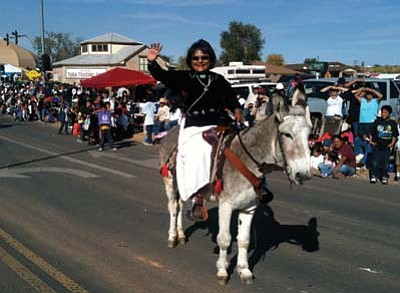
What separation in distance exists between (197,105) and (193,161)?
58cm

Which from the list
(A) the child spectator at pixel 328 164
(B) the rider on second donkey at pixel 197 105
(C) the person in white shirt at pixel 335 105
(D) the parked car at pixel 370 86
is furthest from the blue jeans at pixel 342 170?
(B) the rider on second donkey at pixel 197 105

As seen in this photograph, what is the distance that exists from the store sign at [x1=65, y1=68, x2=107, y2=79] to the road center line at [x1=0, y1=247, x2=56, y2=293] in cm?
5592

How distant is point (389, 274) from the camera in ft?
19.1

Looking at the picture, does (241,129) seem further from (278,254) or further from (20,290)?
(20,290)

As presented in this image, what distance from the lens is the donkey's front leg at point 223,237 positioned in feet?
16.6

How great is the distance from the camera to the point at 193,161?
17.4 ft

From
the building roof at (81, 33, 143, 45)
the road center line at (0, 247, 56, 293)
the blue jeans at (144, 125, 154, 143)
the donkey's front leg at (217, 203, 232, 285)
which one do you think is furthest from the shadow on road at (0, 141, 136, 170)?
the building roof at (81, 33, 143, 45)

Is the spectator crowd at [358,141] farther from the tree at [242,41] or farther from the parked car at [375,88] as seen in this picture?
the tree at [242,41]

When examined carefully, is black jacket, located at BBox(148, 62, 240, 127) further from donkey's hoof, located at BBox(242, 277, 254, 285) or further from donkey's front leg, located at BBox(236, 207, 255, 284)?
donkey's hoof, located at BBox(242, 277, 254, 285)

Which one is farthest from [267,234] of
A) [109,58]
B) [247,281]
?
[109,58]

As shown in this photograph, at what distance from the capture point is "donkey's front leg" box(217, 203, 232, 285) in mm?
5064

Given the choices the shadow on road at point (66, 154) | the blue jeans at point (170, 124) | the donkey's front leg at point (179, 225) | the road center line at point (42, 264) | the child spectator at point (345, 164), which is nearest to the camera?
the road center line at point (42, 264)

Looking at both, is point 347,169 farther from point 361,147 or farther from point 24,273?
point 24,273

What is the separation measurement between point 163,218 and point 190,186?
9.85ft
